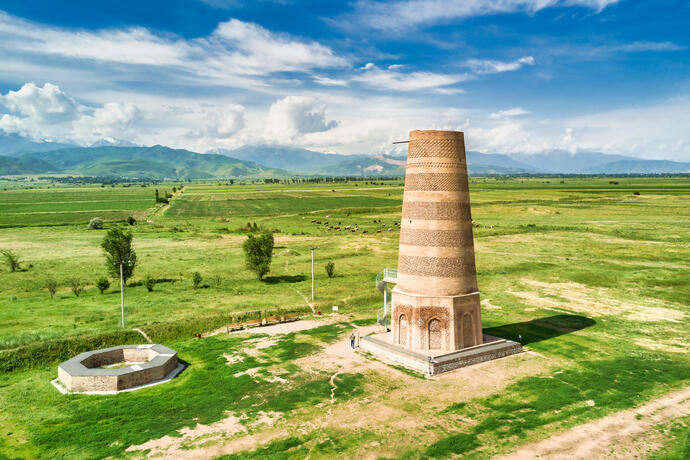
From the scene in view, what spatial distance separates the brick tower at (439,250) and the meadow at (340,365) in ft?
11.7

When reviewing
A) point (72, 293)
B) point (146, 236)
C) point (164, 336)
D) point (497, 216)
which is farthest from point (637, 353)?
point (497, 216)

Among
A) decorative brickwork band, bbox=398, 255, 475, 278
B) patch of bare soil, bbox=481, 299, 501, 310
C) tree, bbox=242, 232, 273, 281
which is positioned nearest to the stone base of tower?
decorative brickwork band, bbox=398, 255, 475, 278

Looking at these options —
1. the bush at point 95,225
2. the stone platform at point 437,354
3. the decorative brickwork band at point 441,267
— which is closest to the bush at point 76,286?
the stone platform at point 437,354

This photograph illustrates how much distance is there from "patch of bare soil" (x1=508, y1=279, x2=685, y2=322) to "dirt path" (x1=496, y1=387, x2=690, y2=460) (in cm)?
1843

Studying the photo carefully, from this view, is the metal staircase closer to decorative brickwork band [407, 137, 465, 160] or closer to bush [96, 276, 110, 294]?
decorative brickwork band [407, 137, 465, 160]

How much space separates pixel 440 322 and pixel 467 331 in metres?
2.45

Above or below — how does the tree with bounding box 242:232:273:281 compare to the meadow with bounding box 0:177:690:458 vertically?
above

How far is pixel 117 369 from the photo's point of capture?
1060 inches

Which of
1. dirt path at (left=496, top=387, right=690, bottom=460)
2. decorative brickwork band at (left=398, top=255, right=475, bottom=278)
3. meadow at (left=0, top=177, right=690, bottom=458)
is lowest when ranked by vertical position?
dirt path at (left=496, top=387, right=690, bottom=460)

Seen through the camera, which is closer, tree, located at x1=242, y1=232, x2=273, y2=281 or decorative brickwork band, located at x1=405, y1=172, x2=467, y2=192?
decorative brickwork band, located at x1=405, y1=172, x2=467, y2=192

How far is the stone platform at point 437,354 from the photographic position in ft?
94.9

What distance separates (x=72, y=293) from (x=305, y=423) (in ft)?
127

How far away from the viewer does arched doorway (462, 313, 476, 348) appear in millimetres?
31109

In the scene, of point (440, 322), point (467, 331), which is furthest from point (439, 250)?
point (467, 331)
